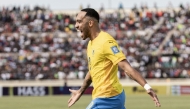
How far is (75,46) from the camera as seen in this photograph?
144ft

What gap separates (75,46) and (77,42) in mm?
782

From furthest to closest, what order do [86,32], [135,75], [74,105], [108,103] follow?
[74,105] < [86,32] < [108,103] < [135,75]

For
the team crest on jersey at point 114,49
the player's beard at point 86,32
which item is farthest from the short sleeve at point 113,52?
the player's beard at point 86,32

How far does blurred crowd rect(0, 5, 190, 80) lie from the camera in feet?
129

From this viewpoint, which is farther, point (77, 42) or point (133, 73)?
point (77, 42)

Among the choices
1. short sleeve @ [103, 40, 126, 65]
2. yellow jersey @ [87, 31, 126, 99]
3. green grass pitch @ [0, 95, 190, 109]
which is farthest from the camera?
green grass pitch @ [0, 95, 190, 109]

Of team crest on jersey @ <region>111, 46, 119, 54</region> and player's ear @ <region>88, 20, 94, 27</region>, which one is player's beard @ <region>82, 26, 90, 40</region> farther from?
team crest on jersey @ <region>111, 46, 119, 54</region>

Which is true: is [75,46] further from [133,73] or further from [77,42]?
[133,73]

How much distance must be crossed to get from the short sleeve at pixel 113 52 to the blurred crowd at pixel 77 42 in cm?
3075

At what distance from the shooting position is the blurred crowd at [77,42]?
129 feet

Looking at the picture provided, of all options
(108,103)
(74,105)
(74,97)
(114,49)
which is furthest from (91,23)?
(74,105)

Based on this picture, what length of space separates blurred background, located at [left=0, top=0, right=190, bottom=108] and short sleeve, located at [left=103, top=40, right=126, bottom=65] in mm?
29182

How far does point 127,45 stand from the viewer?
4238 centimetres

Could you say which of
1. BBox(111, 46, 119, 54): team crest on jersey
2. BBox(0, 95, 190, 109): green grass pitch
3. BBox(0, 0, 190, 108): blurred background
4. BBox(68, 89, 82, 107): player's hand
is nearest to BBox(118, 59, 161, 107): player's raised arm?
BBox(111, 46, 119, 54): team crest on jersey
